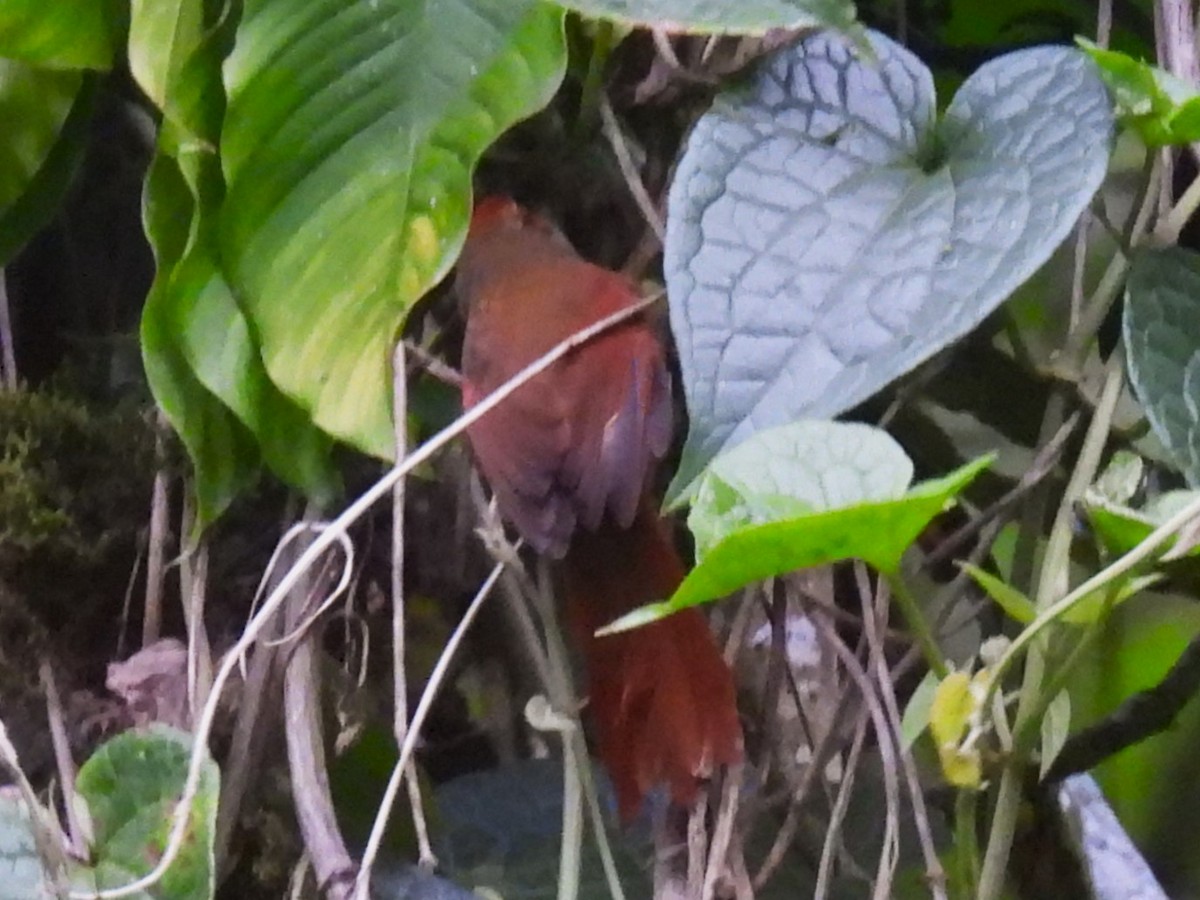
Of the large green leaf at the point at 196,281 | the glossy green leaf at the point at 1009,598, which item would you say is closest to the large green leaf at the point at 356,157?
the large green leaf at the point at 196,281

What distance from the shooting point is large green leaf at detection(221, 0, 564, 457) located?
0.56 m

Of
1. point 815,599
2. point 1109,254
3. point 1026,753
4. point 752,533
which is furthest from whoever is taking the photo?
point 1109,254

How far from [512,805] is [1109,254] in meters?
0.48

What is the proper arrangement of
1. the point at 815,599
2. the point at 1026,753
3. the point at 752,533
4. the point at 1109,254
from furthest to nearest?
the point at 1109,254 < the point at 815,599 < the point at 1026,753 < the point at 752,533

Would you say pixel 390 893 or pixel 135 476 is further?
pixel 135 476

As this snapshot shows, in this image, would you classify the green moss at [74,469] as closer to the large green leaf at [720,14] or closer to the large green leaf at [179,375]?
the large green leaf at [179,375]

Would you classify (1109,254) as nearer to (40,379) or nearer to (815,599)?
(815,599)

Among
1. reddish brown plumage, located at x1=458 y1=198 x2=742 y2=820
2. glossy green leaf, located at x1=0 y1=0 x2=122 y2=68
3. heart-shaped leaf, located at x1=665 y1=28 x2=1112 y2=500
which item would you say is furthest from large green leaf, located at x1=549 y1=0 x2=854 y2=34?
glossy green leaf, located at x1=0 y1=0 x2=122 y2=68

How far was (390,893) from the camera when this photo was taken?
59 cm

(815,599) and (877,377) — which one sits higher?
(877,377)

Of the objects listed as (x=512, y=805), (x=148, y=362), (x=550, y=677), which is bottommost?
(x=512, y=805)

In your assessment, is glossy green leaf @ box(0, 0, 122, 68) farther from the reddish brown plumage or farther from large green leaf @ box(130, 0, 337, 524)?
the reddish brown plumage

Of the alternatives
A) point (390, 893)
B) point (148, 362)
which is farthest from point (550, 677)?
point (148, 362)

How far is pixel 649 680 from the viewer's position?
1.84ft
